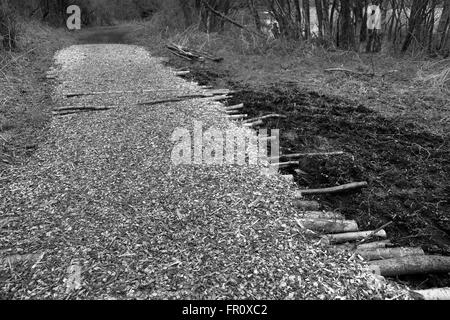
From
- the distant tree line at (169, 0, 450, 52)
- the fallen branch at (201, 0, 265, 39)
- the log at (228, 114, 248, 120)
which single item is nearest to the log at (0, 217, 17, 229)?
the log at (228, 114, 248, 120)

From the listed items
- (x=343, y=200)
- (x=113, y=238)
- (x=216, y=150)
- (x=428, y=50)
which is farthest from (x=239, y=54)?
(x=113, y=238)

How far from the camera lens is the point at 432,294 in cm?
243

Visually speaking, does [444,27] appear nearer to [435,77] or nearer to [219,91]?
[435,77]

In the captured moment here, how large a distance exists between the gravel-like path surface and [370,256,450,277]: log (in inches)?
9.3

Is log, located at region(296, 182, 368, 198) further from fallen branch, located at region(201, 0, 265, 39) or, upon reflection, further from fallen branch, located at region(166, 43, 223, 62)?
fallen branch, located at region(201, 0, 265, 39)

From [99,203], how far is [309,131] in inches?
123

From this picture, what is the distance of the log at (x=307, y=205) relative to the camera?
3402 millimetres

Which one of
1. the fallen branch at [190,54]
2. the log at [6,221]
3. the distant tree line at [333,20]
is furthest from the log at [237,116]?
the distant tree line at [333,20]

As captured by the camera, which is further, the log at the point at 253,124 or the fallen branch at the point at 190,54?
the fallen branch at the point at 190,54

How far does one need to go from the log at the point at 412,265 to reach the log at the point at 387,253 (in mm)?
70

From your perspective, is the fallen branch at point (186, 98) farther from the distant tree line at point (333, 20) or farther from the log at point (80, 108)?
the distant tree line at point (333, 20)

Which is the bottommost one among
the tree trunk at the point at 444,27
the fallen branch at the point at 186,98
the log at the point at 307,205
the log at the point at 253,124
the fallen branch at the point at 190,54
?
the log at the point at 307,205

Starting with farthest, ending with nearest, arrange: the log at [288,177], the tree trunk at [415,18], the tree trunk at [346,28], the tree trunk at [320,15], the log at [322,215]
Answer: the tree trunk at [320,15], the tree trunk at [346,28], the tree trunk at [415,18], the log at [288,177], the log at [322,215]
